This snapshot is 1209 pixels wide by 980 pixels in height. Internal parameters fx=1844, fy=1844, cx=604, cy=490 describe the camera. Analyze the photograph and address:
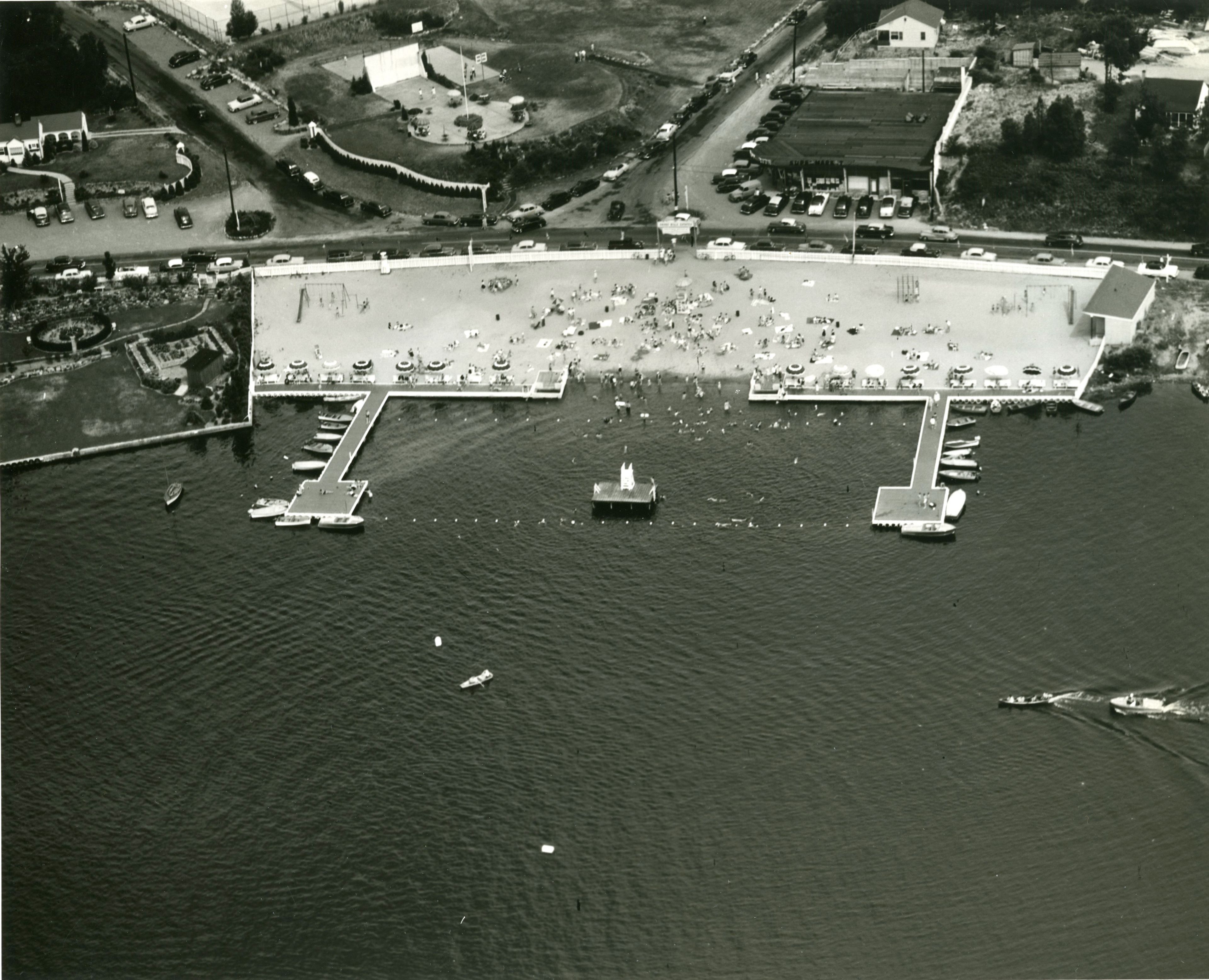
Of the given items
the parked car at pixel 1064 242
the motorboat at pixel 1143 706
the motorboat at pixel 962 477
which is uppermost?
the parked car at pixel 1064 242

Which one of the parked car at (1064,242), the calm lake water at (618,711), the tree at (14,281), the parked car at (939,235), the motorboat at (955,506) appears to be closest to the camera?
the calm lake water at (618,711)

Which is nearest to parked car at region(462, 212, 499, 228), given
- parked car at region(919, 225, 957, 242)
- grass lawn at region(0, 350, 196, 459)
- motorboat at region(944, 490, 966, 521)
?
grass lawn at region(0, 350, 196, 459)

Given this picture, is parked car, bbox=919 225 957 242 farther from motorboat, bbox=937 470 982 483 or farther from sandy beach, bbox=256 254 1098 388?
motorboat, bbox=937 470 982 483

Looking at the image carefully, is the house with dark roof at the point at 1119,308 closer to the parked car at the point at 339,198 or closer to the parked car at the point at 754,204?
the parked car at the point at 754,204

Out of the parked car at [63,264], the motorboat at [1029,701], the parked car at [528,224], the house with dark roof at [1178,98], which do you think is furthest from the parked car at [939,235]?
the parked car at [63,264]

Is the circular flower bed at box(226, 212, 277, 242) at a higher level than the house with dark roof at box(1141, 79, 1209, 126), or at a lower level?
lower
